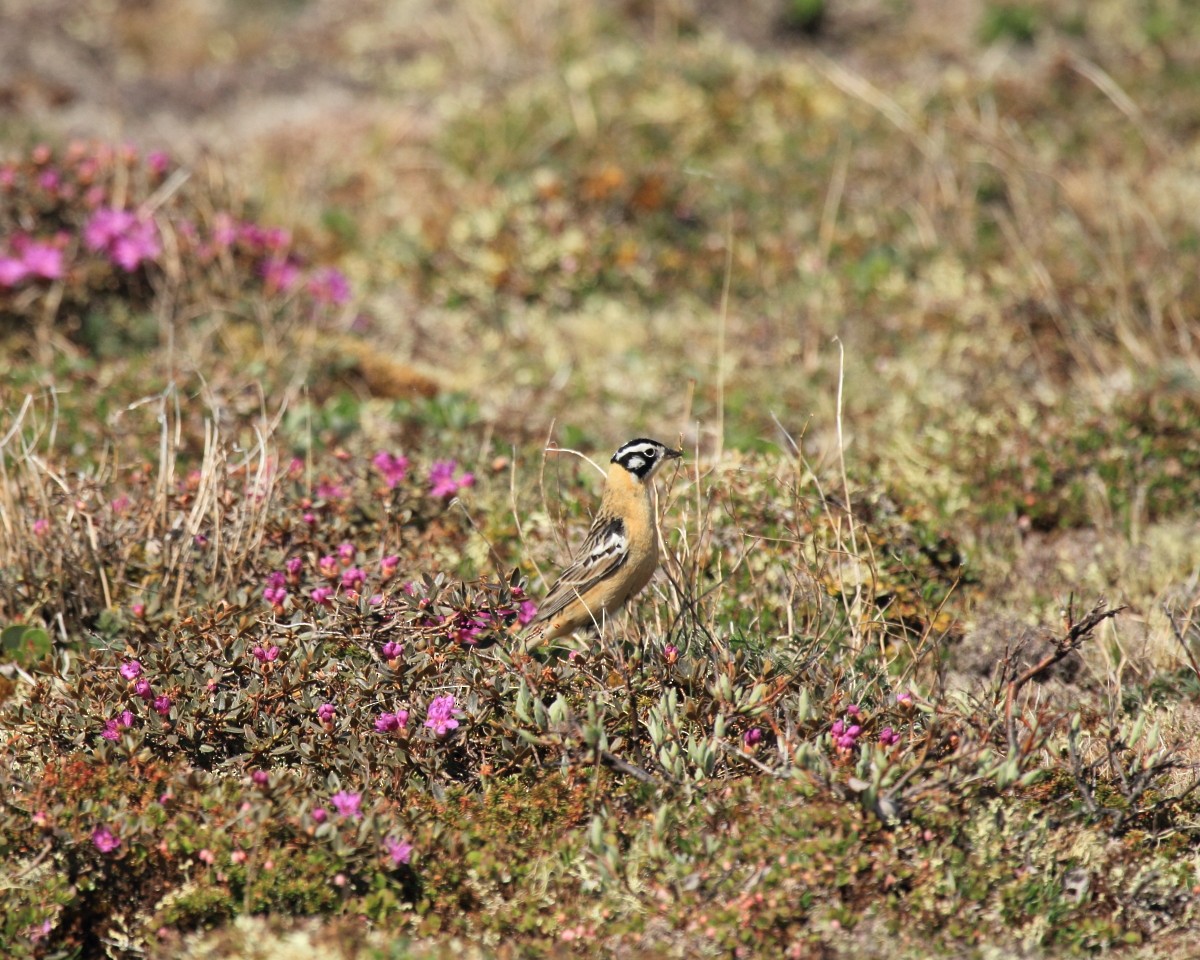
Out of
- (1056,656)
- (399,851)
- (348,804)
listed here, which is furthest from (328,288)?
(1056,656)

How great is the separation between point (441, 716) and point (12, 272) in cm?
621

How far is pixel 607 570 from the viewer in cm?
613

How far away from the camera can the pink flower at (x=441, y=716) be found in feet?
17.4

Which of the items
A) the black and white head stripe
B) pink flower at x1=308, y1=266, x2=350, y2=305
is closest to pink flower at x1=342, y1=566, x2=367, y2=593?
the black and white head stripe

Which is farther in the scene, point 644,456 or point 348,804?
point 644,456

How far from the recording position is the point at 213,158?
37.0 feet

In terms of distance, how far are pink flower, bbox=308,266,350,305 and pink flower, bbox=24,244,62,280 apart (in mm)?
1907

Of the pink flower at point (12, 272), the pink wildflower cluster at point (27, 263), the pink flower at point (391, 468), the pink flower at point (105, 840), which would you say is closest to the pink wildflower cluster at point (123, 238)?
the pink wildflower cluster at point (27, 263)

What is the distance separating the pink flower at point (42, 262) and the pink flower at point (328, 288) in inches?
75.1

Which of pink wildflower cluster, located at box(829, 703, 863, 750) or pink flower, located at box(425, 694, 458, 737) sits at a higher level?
pink wildflower cluster, located at box(829, 703, 863, 750)

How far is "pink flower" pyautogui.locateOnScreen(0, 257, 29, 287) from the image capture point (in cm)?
966

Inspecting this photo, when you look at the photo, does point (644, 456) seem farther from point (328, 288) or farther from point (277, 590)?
point (328, 288)

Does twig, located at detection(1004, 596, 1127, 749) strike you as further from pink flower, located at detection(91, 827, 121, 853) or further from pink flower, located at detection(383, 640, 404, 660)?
pink flower, located at detection(91, 827, 121, 853)

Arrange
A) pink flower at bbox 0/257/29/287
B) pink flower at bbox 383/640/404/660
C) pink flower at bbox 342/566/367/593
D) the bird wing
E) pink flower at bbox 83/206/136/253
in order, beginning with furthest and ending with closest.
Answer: pink flower at bbox 83/206/136/253, pink flower at bbox 0/257/29/287, pink flower at bbox 342/566/367/593, the bird wing, pink flower at bbox 383/640/404/660
